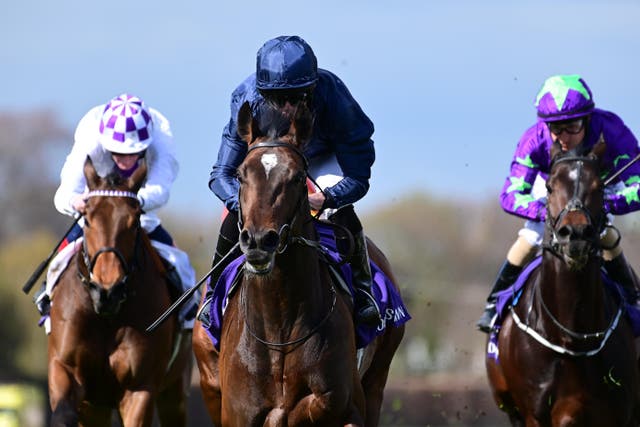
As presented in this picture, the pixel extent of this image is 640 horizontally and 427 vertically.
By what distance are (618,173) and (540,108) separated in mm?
969

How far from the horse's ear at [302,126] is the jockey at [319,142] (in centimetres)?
20

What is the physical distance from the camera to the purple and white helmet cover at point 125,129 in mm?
11062

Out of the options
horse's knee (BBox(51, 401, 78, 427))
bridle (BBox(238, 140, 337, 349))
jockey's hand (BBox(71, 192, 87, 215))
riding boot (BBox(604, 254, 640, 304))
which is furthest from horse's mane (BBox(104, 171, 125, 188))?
riding boot (BBox(604, 254, 640, 304))

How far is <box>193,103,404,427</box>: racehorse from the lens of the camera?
7828mm

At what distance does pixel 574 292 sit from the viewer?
32.9 ft

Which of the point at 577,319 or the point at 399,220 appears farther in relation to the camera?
the point at 399,220

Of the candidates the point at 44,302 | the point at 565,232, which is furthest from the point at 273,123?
the point at 44,302

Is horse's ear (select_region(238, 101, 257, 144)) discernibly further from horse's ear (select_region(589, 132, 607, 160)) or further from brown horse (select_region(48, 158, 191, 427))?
horse's ear (select_region(589, 132, 607, 160))

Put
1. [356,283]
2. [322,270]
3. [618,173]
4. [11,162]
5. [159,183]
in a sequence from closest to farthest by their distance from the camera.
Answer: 1. [322,270]
2. [356,283]
3. [618,173]
4. [159,183]
5. [11,162]

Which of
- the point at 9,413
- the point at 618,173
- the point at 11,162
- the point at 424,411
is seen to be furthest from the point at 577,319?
the point at 11,162

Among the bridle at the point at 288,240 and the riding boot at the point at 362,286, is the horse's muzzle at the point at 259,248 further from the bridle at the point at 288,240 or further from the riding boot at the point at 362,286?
the riding boot at the point at 362,286

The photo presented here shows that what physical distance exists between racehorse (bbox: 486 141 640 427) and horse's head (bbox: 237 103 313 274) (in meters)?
2.37

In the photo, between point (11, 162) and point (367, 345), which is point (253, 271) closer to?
point (367, 345)

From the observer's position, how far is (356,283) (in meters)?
9.01
